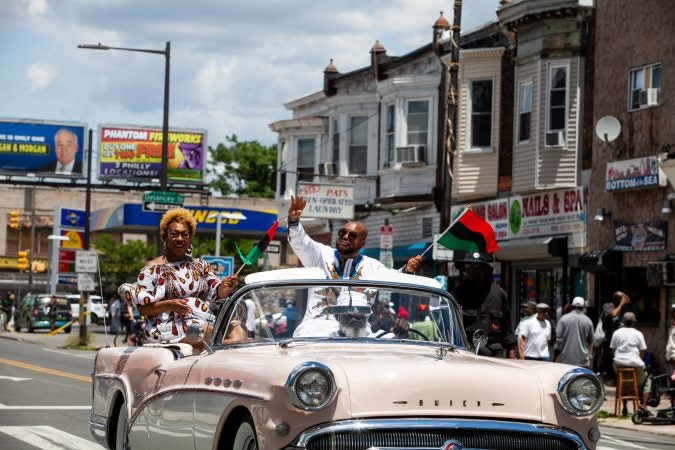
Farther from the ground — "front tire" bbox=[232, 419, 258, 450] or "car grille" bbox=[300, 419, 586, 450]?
"car grille" bbox=[300, 419, 586, 450]

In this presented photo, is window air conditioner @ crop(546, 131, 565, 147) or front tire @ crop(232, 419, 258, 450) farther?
window air conditioner @ crop(546, 131, 565, 147)

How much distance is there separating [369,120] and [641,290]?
16283 millimetres

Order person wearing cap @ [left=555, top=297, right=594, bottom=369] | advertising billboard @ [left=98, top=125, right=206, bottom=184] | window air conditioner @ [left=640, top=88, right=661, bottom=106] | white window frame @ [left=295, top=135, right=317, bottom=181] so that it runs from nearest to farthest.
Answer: person wearing cap @ [left=555, top=297, right=594, bottom=369] → window air conditioner @ [left=640, top=88, right=661, bottom=106] → white window frame @ [left=295, top=135, right=317, bottom=181] → advertising billboard @ [left=98, top=125, right=206, bottom=184]

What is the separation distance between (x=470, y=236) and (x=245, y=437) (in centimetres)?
590

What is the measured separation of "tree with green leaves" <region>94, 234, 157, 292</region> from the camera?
8181 centimetres

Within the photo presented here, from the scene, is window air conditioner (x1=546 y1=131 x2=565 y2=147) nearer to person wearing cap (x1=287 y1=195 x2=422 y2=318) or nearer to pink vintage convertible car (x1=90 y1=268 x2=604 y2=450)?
person wearing cap (x1=287 y1=195 x2=422 y2=318)

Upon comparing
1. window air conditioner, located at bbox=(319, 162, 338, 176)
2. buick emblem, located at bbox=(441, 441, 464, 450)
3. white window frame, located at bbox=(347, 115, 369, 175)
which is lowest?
buick emblem, located at bbox=(441, 441, 464, 450)

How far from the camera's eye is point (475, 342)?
8.55 meters

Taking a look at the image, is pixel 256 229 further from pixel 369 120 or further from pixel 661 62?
pixel 661 62

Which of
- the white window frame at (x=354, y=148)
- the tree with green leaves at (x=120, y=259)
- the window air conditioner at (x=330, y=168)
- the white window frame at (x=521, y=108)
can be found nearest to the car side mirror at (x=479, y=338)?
the white window frame at (x=521, y=108)

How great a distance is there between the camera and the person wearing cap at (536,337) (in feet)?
71.7

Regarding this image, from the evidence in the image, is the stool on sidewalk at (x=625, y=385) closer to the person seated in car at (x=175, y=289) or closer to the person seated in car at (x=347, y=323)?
the person seated in car at (x=175, y=289)

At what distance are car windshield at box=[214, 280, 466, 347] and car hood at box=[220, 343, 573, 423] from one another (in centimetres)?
88

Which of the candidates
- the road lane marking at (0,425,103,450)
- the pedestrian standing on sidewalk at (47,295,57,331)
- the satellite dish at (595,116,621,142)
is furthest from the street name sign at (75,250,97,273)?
the road lane marking at (0,425,103,450)
